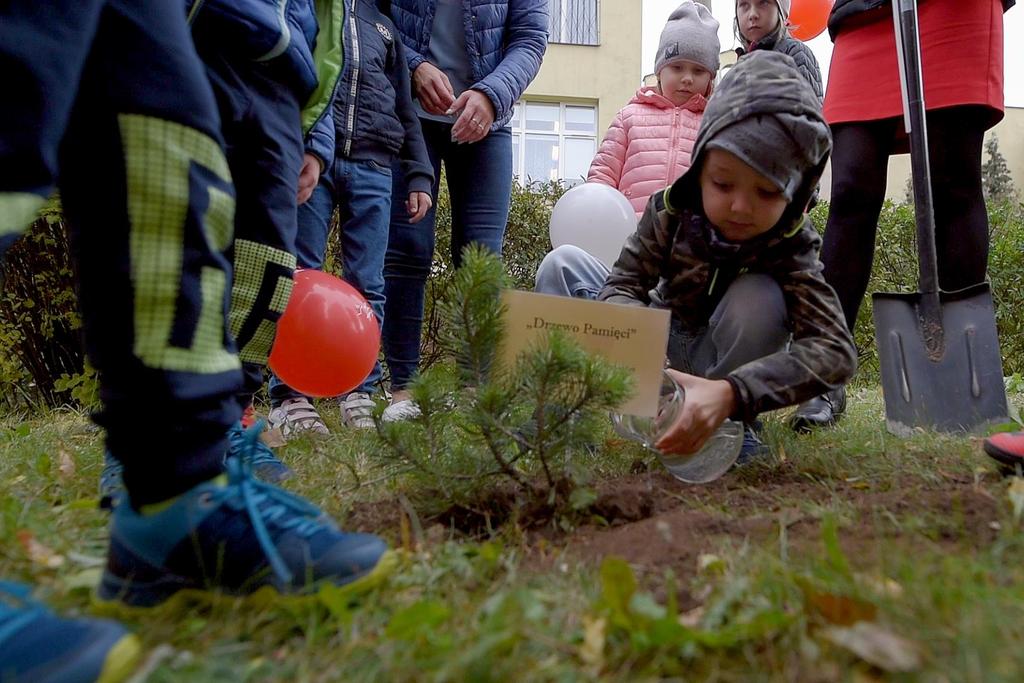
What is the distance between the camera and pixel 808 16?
4422mm

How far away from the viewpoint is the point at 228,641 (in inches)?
32.2

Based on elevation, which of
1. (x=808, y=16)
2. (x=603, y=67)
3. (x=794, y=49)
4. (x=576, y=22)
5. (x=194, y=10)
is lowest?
(x=194, y=10)

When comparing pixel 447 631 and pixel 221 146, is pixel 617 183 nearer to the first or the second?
pixel 221 146

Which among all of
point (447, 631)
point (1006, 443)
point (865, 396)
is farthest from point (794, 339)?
point (865, 396)

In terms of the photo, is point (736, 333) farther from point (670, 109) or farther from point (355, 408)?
point (670, 109)

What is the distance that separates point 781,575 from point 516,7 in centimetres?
252

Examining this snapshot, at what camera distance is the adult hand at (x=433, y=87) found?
2.65 metres

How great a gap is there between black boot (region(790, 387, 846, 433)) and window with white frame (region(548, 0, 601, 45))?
12.6 meters

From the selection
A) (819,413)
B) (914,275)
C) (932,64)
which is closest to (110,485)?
(819,413)

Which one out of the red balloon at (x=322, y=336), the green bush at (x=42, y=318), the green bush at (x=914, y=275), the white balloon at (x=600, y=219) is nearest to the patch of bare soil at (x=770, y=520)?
the red balloon at (x=322, y=336)

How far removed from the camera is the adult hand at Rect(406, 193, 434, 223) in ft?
8.84

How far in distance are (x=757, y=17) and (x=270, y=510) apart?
2590mm

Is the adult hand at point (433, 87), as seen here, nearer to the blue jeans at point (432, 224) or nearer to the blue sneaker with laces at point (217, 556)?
the blue jeans at point (432, 224)

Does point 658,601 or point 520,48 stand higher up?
point 520,48
